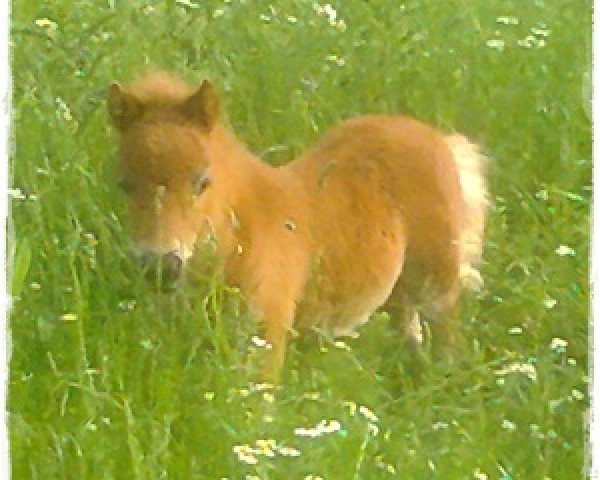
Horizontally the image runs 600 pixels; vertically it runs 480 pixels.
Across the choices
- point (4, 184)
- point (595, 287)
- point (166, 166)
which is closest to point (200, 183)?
point (166, 166)

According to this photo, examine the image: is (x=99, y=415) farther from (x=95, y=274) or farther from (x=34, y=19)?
(x=34, y=19)

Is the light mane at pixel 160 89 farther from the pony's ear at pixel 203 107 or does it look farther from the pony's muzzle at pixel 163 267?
the pony's muzzle at pixel 163 267

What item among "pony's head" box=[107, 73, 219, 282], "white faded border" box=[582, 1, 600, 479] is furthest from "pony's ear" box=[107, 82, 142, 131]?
"white faded border" box=[582, 1, 600, 479]

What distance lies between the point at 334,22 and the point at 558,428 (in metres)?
0.35

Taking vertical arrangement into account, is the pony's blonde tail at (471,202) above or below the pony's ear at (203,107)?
below

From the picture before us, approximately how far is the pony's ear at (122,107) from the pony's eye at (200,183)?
0.20ft

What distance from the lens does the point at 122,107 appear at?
1.13m

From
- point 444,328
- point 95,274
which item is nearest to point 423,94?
point 444,328

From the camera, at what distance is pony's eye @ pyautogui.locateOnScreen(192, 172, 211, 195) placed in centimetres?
112

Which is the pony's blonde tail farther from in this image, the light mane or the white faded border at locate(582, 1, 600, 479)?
the light mane

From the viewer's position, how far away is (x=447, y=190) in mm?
1273

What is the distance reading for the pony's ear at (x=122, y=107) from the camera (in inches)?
44.3

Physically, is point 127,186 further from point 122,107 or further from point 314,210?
point 314,210

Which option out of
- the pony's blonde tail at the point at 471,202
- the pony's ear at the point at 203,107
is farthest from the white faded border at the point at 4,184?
the pony's blonde tail at the point at 471,202
